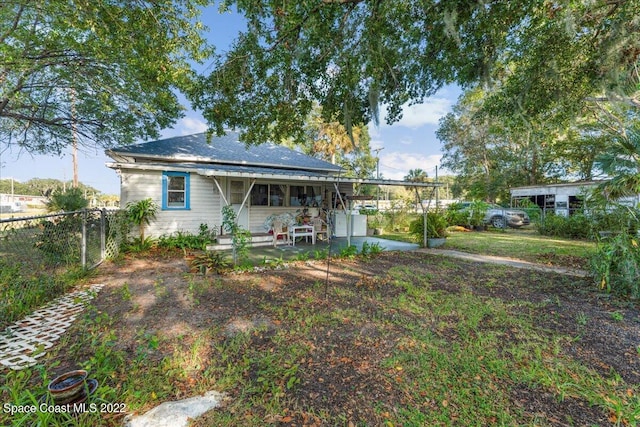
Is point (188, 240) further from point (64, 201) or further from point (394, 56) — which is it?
point (394, 56)

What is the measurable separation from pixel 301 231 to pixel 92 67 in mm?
7589

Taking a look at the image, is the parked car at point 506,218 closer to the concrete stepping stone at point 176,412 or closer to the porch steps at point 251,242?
the porch steps at point 251,242

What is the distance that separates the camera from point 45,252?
17.9 feet

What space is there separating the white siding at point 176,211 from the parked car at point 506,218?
1455 cm

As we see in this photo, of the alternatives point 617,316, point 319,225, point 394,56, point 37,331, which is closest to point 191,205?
point 319,225

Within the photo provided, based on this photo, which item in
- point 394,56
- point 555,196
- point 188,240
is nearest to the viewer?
point 394,56

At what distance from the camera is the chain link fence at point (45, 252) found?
12.6 feet

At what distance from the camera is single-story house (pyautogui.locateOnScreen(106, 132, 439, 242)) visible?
26.1 feet

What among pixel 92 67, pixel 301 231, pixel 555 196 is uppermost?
pixel 92 67

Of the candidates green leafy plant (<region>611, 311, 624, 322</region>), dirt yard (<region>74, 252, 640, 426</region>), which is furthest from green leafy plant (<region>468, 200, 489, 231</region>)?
green leafy plant (<region>611, 311, 624, 322</region>)

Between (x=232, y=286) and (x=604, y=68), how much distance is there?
28.8 feet

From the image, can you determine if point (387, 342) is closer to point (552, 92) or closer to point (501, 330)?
point (501, 330)

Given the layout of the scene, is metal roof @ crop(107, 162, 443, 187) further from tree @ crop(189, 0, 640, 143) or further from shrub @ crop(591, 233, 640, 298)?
shrub @ crop(591, 233, 640, 298)

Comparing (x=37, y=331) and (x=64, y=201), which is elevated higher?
(x=64, y=201)
